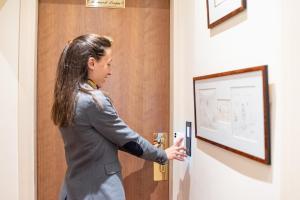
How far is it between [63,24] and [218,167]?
1.18 meters

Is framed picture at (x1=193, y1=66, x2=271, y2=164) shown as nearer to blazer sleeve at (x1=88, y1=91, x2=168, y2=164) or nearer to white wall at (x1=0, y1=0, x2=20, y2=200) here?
blazer sleeve at (x1=88, y1=91, x2=168, y2=164)

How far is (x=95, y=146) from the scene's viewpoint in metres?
1.32

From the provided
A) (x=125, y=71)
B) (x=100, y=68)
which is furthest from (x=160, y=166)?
(x=100, y=68)

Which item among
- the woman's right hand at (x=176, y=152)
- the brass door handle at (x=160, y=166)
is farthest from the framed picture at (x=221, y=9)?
the brass door handle at (x=160, y=166)

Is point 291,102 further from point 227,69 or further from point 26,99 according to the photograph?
point 26,99

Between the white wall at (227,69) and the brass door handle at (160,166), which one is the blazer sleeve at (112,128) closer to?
the white wall at (227,69)

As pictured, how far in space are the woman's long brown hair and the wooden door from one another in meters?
0.53

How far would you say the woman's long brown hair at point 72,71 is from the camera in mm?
1289

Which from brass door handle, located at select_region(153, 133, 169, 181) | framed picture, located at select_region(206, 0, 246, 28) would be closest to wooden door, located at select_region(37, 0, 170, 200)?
brass door handle, located at select_region(153, 133, 169, 181)

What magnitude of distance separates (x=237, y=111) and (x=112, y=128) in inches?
20.0

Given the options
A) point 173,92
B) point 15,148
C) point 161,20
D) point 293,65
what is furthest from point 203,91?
point 15,148

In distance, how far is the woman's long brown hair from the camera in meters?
1.29

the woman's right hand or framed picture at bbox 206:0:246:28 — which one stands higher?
framed picture at bbox 206:0:246:28

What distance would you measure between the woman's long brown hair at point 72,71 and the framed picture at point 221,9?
0.47 metres
